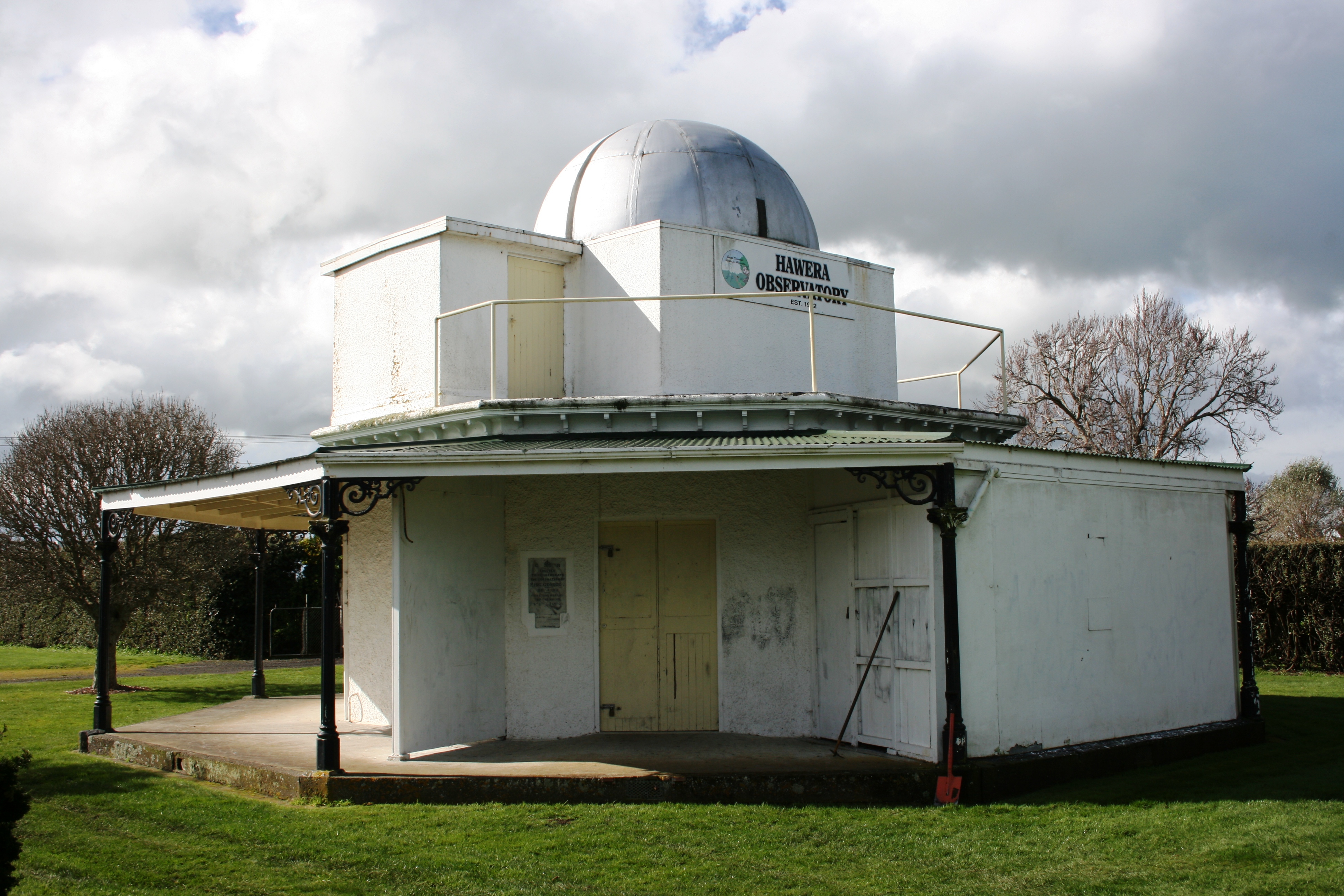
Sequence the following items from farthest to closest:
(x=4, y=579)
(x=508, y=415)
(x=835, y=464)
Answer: (x=4, y=579) → (x=508, y=415) → (x=835, y=464)

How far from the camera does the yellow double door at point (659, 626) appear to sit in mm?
10453

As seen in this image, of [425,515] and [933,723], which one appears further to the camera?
[425,515]

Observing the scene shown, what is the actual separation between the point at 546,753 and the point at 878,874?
374 centimetres

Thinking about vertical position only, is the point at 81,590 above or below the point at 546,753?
above

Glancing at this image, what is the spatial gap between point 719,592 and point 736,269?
375 centimetres

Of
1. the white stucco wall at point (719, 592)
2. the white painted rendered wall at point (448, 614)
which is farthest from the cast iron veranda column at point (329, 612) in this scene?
the white stucco wall at point (719, 592)

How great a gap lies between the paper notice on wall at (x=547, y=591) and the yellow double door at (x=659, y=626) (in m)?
0.42

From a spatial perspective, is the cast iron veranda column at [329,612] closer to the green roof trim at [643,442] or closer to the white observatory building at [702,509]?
the white observatory building at [702,509]

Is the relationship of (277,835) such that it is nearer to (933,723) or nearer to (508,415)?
(508,415)

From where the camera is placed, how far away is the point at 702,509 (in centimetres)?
1051

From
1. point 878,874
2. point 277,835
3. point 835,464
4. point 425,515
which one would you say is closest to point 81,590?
point 425,515

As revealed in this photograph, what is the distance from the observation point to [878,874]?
634 cm

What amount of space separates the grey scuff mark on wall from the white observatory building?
31mm

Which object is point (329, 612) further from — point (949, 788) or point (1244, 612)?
point (1244, 612)
